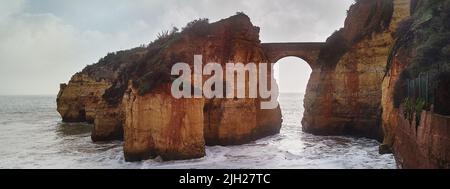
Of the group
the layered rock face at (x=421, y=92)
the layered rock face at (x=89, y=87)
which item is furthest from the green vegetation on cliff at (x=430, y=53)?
the layered rock face at (x=89, y=87)

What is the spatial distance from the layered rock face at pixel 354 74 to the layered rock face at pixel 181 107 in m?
3.38

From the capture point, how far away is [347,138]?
27.7m

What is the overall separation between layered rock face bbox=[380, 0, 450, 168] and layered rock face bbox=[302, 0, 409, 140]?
21.4 ft

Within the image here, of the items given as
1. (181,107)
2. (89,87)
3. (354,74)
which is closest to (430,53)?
(181,107)

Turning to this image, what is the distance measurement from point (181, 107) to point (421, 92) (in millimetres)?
9950

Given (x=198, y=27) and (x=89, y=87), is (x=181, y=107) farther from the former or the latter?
(x=89, y=87)

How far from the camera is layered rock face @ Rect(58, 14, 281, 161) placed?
18250 millimetres

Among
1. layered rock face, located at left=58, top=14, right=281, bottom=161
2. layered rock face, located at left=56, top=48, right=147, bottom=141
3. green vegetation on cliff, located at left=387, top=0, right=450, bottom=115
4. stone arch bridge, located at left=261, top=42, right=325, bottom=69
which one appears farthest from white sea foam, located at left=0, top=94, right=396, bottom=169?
layered rock face, located at left=56, top=48, right=147, bottom=141

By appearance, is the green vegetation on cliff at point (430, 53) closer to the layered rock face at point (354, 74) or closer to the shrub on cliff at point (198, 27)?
the layered rock face at point (354, 74)

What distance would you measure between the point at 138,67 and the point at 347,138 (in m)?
14.6

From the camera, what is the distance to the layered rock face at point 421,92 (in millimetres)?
9594

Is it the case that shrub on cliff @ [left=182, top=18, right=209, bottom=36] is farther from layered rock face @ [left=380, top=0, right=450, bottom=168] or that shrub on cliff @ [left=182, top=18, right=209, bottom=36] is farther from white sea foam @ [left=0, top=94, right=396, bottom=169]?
layered rock face @ [left=380, top=0, right=450, bottom=168]
